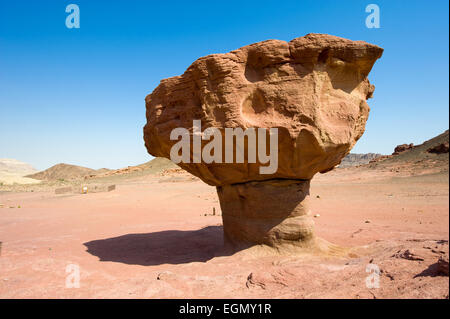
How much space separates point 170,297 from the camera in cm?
401

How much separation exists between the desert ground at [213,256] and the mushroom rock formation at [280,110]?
0.76 m

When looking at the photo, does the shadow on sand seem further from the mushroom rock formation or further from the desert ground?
the mushroom rock formation

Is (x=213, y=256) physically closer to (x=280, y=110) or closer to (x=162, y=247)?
(x=162, y=247)

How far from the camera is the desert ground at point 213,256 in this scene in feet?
11.9

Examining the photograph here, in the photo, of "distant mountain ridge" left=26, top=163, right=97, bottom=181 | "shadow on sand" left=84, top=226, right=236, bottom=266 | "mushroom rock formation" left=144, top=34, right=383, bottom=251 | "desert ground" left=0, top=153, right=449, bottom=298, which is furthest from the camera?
"distant mountain ridge" left=26, top=163, right=97, bottom=181

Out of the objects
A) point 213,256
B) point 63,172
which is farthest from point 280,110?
point 63,172

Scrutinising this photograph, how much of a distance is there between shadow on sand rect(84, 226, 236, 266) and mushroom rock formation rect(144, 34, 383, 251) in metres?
1.47

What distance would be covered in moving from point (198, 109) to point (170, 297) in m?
3.31

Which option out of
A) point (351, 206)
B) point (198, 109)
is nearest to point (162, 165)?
point (351, 206)

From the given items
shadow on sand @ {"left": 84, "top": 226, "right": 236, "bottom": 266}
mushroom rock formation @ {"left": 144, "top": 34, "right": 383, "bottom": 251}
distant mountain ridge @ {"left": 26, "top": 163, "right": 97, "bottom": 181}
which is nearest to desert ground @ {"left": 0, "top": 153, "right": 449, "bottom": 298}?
shadow on sand @ {"left": 84, "top": 226, "right": 236, "bottom": 266}

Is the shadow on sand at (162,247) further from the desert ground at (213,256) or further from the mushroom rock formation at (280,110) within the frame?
the mushroom rock formation at (280,110)

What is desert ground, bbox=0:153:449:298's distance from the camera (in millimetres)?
3619

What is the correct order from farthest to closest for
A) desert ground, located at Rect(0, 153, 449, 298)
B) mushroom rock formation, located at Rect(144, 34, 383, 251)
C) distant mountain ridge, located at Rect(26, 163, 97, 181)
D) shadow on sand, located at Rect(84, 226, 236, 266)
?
distant mountain ridge, located at Rect(26, 163, 97, 181)
shadow on sand, located at Rect(84, 226, 236, 266)
mushroom rock formation, located at Rect(144, 34, 383, 251)
desert ground, located at Rect(0, 153, 449, 298)
